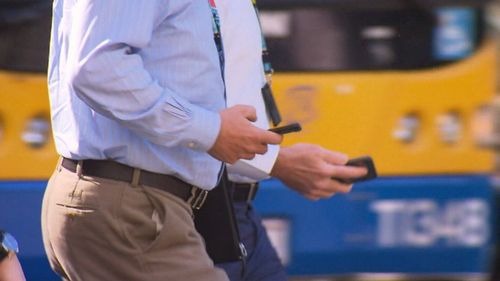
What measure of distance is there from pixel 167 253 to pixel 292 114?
2.19 m

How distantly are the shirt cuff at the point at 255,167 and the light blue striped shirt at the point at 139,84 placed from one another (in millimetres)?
359

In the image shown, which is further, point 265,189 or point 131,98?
point 265,189

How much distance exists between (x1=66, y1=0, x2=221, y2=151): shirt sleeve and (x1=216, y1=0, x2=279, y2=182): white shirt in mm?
352

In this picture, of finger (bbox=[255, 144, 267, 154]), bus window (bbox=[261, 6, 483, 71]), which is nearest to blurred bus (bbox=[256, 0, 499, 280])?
bus window (bbox=[261, 6, 483, 71])

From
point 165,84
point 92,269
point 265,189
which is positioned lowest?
point 265,189

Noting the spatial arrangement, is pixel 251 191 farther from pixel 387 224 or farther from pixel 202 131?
pixel 387 224

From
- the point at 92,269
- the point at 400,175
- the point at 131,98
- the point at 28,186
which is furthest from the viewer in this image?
the point at 400,175

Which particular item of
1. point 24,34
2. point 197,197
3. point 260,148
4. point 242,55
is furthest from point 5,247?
point 24,34

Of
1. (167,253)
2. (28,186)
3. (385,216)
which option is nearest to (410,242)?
(385,216)

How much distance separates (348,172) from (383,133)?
1.69m

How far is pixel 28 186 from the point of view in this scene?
4.81 metres

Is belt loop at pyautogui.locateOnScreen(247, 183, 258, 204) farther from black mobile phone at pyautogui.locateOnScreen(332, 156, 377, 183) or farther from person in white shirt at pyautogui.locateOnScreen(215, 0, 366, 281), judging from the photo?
black mobile phone at pyautogui.locateOnScreen(332, 156, 377, 183)

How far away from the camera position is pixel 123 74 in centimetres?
259

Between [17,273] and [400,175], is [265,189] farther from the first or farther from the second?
[17,273]
